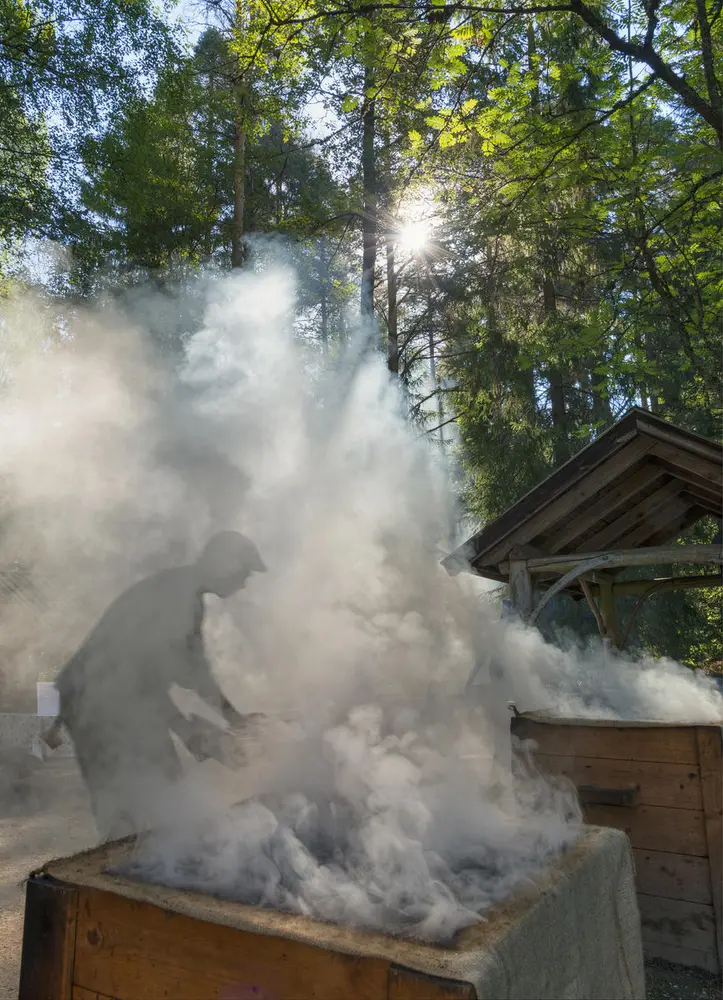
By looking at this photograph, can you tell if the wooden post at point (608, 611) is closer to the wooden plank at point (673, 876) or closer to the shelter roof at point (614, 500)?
the shelter roof at point (614, 500)

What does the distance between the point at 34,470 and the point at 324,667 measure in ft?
7.82

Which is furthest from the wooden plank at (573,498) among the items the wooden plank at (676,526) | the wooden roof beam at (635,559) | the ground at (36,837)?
the ground at (36,837)

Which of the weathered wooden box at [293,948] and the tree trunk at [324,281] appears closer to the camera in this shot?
the weathered wooden box at [293,948]

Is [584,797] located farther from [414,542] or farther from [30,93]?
[30,93]

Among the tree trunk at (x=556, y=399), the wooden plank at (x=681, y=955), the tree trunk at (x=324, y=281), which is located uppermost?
the tree trunk at (x=324, y=281)

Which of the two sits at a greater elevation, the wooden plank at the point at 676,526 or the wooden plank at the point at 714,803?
the wooden plank at the point at 676,526

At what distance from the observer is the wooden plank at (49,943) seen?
1996mm

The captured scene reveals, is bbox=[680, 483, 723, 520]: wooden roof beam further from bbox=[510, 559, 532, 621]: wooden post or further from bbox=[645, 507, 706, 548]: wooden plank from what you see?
bbox=[510, 559, 532, 621]: wooden post

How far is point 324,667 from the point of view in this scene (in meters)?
3.78

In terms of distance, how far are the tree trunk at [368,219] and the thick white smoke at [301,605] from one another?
733cm

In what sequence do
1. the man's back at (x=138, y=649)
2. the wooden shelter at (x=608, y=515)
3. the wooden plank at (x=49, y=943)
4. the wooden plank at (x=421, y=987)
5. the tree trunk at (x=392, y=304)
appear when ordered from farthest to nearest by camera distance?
the tree trunk at (x=392, y=304) → the wooden shelter at (x=608, y=515) → the man's back at (x=138, y=649) → the wooden plank at (x=49, y=943) → the wooden plank at (x=421, y=987)

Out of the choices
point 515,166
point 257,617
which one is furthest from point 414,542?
point 515,166

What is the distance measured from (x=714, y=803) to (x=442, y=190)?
263 inches

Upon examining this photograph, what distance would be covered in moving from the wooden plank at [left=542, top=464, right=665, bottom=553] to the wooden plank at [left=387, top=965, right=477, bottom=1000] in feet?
17.5
